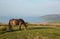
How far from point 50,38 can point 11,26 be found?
9869 mm

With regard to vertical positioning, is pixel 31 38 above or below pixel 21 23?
below

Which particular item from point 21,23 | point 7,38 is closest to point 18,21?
point 21,23

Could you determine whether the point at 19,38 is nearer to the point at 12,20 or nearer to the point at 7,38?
the point at 7,38

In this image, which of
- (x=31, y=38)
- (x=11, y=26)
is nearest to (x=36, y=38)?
(x=31, y=38)

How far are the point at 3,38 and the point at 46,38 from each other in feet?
13.0

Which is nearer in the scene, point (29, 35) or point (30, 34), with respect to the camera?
point (29, 35)

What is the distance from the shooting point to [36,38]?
17.1 meters

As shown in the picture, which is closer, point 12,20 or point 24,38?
point 24,38

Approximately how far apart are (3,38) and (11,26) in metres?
8.82

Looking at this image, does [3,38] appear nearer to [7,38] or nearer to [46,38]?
[7,38]

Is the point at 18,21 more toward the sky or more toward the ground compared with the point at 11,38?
more toward the sky

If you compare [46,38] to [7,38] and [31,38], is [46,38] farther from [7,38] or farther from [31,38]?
[7,38]

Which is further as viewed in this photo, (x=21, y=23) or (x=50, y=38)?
(x=21, y=23)

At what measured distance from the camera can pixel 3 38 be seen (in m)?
17.7
